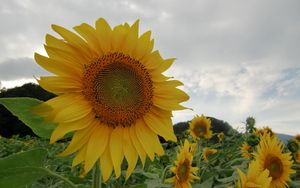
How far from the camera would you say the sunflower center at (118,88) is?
190 centimetres

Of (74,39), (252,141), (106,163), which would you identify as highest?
(252,141)

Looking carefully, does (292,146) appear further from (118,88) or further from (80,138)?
(80,138)

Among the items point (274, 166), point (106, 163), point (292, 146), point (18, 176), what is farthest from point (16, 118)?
point (18, 176)

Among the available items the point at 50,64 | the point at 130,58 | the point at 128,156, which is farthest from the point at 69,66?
the point at 128,156

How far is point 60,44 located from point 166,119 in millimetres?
563

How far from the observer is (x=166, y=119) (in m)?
2.02

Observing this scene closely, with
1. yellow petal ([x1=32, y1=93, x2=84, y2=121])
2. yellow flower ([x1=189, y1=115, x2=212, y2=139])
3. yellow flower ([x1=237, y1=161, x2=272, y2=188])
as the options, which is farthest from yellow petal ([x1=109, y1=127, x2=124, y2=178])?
yellow flower ([x1=189, y1=115, x2=212, y2=139])

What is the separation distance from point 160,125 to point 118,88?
248 millimetres

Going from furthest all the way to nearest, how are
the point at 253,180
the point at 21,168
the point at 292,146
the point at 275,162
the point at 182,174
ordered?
the point at 292,146, the point at 275,162, the point at 182,174, the point at 253,180, the point at 21,168

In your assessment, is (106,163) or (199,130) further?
(199,130)

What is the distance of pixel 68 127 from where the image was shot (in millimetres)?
1803

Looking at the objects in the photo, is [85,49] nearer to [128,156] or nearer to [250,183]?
[128,156]

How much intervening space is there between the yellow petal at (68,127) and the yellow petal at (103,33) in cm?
30

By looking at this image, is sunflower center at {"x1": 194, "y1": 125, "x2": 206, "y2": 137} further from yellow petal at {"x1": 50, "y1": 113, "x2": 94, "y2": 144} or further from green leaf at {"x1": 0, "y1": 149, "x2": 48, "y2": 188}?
green leaf at {"x1": 0, "y1": 149, "x2": 48, "y2": 188}
